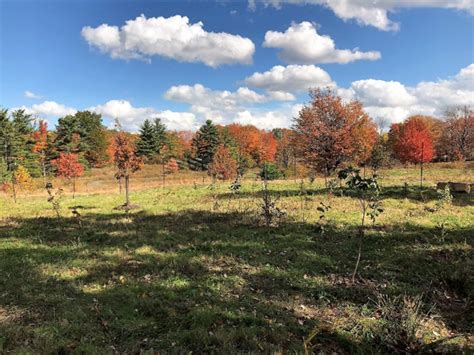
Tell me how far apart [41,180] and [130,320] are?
53.3 meters

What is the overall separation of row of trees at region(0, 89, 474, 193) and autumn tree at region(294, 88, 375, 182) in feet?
0.24

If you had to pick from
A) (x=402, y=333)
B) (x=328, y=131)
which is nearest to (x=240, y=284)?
(x=402, y=333)

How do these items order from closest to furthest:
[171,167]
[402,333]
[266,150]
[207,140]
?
1. [402,333]
2. [171,167]
3. [207,140]
4. [266,150]

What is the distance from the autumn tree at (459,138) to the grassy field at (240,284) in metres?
60.6

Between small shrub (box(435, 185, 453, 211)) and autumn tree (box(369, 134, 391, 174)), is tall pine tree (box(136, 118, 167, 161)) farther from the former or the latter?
small shrub (box(435, 185, 453, 211))

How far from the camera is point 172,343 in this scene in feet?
17.3

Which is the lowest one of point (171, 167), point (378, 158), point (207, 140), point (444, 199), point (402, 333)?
point (402, 333)

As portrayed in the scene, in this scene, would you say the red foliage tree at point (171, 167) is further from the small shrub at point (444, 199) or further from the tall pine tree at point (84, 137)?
the small shrub at point (444, 199)

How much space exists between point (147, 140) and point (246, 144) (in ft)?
74.2

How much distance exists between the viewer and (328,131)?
82.4 feet

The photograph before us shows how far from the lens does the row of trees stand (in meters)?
26.1

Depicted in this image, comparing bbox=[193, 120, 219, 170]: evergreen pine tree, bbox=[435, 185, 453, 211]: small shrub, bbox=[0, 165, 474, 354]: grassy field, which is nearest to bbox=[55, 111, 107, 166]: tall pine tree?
bbox=[193, 120, 219, 170]: evergreen pine tree

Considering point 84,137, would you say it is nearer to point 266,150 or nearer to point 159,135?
point 159,135

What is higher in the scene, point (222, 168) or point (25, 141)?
point (25, 141)
